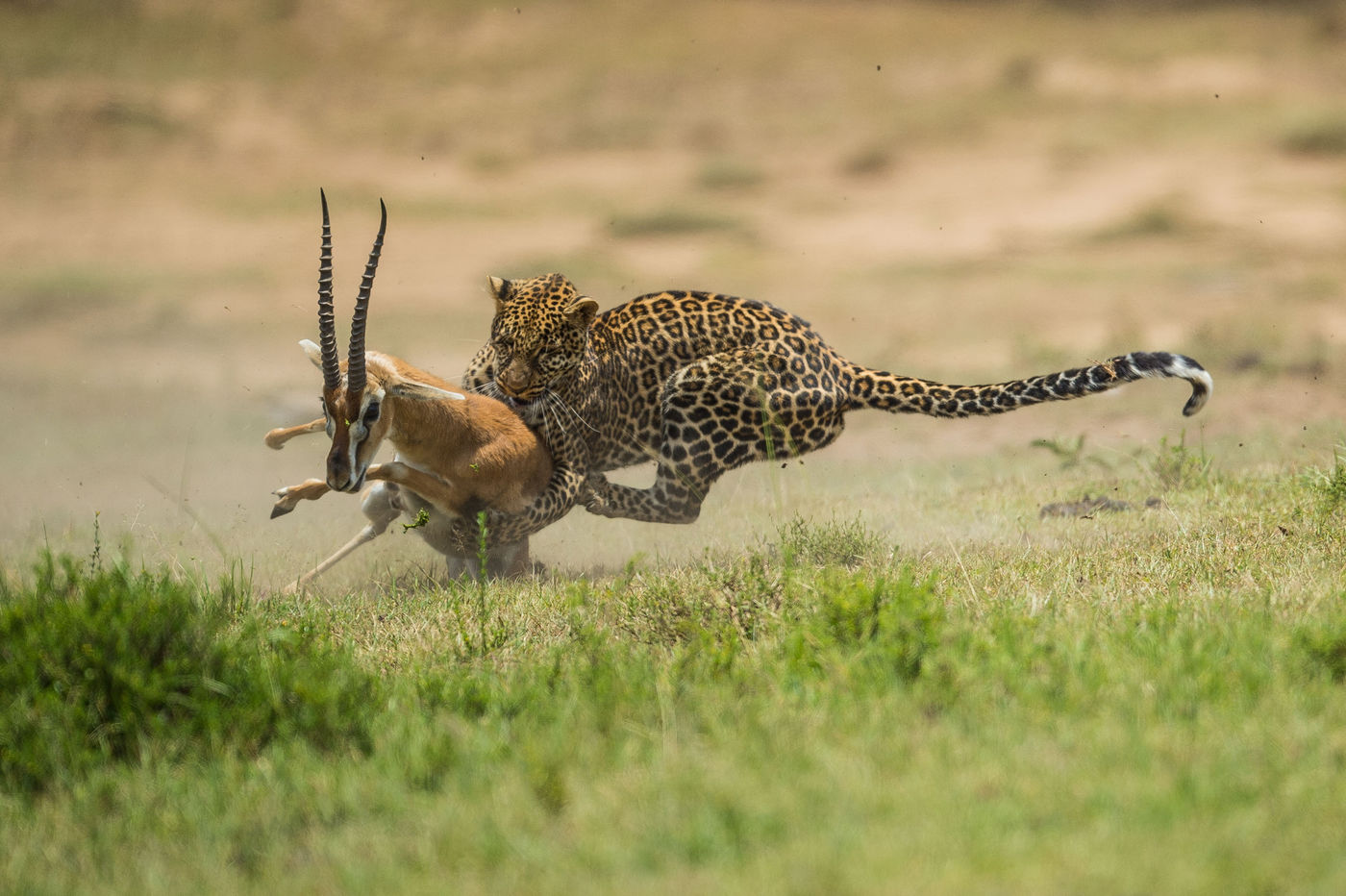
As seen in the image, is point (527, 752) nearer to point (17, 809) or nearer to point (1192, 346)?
point (17, 809)

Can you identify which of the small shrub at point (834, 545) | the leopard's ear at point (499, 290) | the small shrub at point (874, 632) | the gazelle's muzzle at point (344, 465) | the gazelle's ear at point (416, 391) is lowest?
the small shrub at point (834, 545)

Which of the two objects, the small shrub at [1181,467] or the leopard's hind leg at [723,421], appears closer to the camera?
the leopard's hind leg at [723,421]

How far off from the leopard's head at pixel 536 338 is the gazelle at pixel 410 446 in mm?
236

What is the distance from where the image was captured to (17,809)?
4.14 meters

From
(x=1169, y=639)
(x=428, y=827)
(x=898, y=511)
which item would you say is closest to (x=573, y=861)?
(x=428, y=827)

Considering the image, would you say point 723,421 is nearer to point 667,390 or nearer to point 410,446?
point 667,390

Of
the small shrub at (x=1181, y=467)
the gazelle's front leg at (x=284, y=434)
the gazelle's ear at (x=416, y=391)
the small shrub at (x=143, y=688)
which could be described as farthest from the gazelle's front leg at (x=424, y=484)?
the small shrub at (x=1181, y=467)

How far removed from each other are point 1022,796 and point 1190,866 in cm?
50

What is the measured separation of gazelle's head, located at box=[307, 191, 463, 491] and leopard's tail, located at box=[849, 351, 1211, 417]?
2.91 metres

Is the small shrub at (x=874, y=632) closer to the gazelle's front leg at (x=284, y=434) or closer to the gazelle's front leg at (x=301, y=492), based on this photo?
the gazelle's front leg at (x=301, y=492)

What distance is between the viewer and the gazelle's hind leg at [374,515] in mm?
7699

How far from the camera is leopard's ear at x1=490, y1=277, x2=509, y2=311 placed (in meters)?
7.95

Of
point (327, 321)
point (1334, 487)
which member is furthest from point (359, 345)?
point (1334, 487)

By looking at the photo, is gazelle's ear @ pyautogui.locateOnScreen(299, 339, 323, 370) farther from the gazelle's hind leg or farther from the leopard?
the leopard
